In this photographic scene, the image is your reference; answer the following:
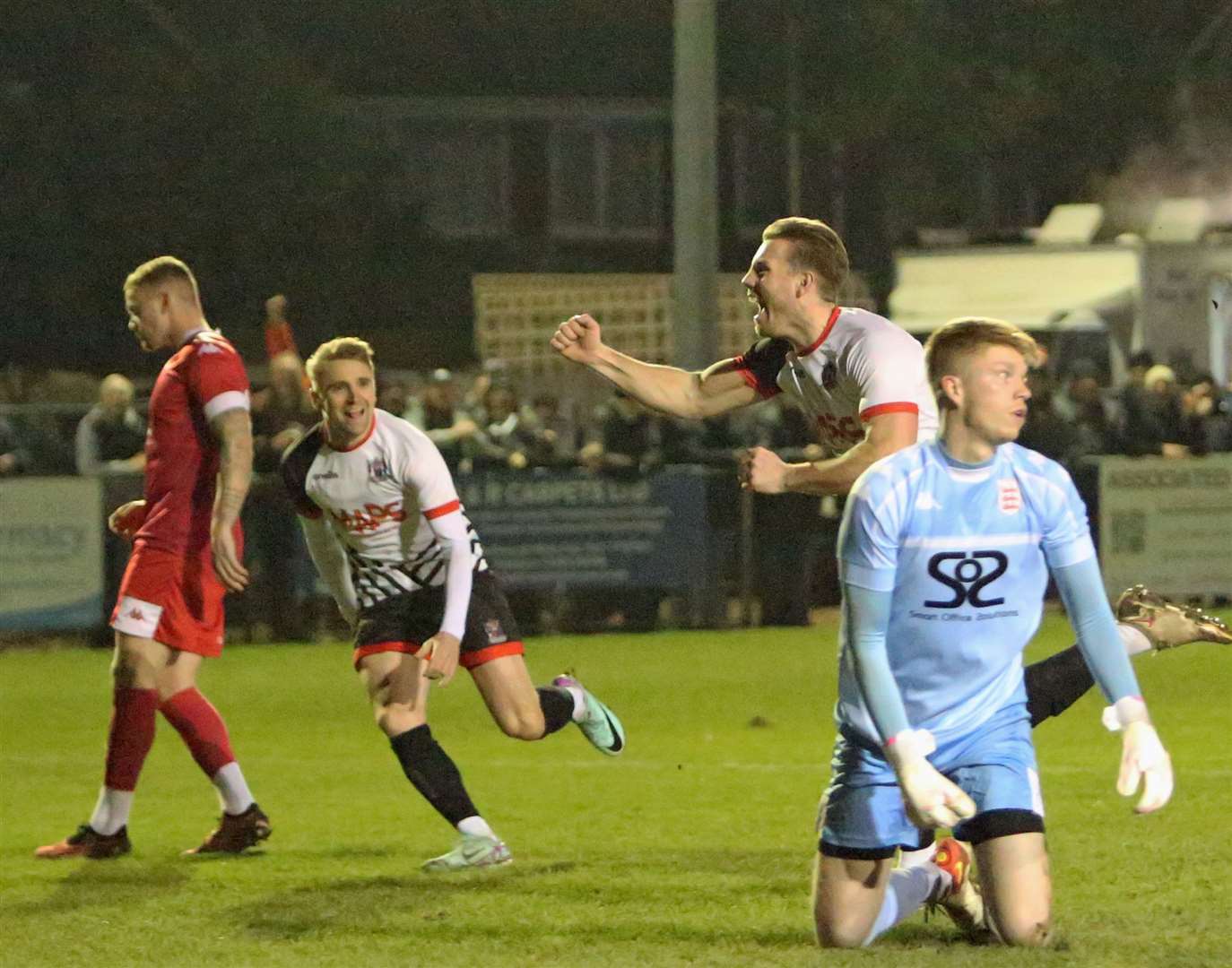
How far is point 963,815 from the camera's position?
5.41 m

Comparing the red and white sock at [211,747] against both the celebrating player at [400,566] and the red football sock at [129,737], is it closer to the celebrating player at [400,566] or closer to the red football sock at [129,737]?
the red football sock at [129,737]

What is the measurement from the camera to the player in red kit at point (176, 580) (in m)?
8.30

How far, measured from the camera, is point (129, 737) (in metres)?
8.34

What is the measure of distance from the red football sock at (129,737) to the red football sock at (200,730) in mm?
88

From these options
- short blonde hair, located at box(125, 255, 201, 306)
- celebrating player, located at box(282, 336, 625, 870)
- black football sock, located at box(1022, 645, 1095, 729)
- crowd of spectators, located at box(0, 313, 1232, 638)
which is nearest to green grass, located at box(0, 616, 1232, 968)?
celebrating player, located at box(282, 336, 625, 870)

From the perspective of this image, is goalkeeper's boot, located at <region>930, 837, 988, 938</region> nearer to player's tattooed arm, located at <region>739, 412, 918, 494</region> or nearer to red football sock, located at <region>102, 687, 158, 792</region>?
player's tattooed arm, located at <region>739, 412, 918, 494</region>

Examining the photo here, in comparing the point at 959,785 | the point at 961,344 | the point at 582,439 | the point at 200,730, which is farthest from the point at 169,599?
the point at 582,439

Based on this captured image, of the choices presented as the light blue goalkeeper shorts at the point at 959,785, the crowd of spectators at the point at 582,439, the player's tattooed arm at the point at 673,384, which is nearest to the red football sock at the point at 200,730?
the player's tattooed arm at the point at 673,384

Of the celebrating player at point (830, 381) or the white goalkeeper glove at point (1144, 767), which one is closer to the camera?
the white goalkeeper glove at point (1144, 767)

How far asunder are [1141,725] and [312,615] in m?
11.9

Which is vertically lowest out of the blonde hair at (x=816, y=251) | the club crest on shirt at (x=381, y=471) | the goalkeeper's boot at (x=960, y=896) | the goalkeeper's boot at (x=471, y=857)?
the goalkeeper's boot at (x=471, y=857)

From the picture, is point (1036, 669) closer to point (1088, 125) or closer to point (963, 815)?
point (963, 815)

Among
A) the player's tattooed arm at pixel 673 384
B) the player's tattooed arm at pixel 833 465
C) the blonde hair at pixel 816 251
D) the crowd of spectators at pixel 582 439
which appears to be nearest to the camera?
the player's tattooed arm at pixel 833 465

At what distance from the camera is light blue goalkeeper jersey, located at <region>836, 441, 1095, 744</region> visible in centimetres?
576
